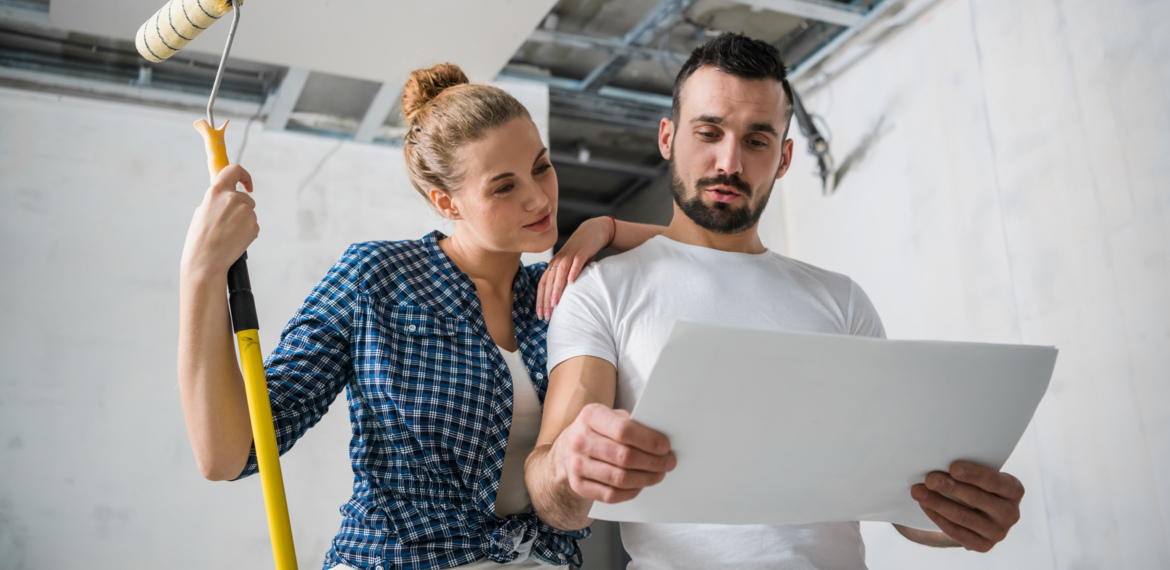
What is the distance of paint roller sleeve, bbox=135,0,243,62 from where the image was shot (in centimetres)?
100

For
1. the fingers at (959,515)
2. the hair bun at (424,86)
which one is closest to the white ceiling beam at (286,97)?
the hair bun at (424,86)

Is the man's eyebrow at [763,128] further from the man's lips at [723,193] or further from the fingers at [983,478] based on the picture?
the fingers at [983,478]

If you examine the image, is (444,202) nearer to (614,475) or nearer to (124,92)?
(614,475)

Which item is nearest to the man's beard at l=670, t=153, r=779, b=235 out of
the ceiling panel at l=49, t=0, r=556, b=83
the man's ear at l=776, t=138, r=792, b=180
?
the man's ear at l=776, t=138, r=792, b=180

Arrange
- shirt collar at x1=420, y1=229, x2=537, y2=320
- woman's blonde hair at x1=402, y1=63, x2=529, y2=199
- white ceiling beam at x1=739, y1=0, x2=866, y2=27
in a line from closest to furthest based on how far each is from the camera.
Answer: shirt collar at x1=420, y1=229, x2=537, y2=320 → woman's blonde hair at x1=402, y1=63, x2=529, y2=199 → white ceiling beam at x1=739, y1=0, x2=866, y2=27

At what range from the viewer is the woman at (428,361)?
1.01 meters

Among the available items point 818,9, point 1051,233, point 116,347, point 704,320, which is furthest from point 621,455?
point 116,347

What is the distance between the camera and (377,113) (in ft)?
11.5

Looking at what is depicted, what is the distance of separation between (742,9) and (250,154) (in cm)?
216

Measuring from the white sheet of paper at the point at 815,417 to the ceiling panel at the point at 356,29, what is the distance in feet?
6.41

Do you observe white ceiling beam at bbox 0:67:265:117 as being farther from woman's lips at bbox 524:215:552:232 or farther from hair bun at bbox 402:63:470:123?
woman's lips at bbox 524:215:552:232

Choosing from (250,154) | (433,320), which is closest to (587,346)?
(433,320)

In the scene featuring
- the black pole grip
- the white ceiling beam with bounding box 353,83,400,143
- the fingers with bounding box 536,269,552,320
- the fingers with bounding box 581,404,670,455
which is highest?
the white ceiling beam with bounding box 353,83,400,143

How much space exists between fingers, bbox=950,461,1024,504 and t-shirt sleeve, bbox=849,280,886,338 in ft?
1.55
